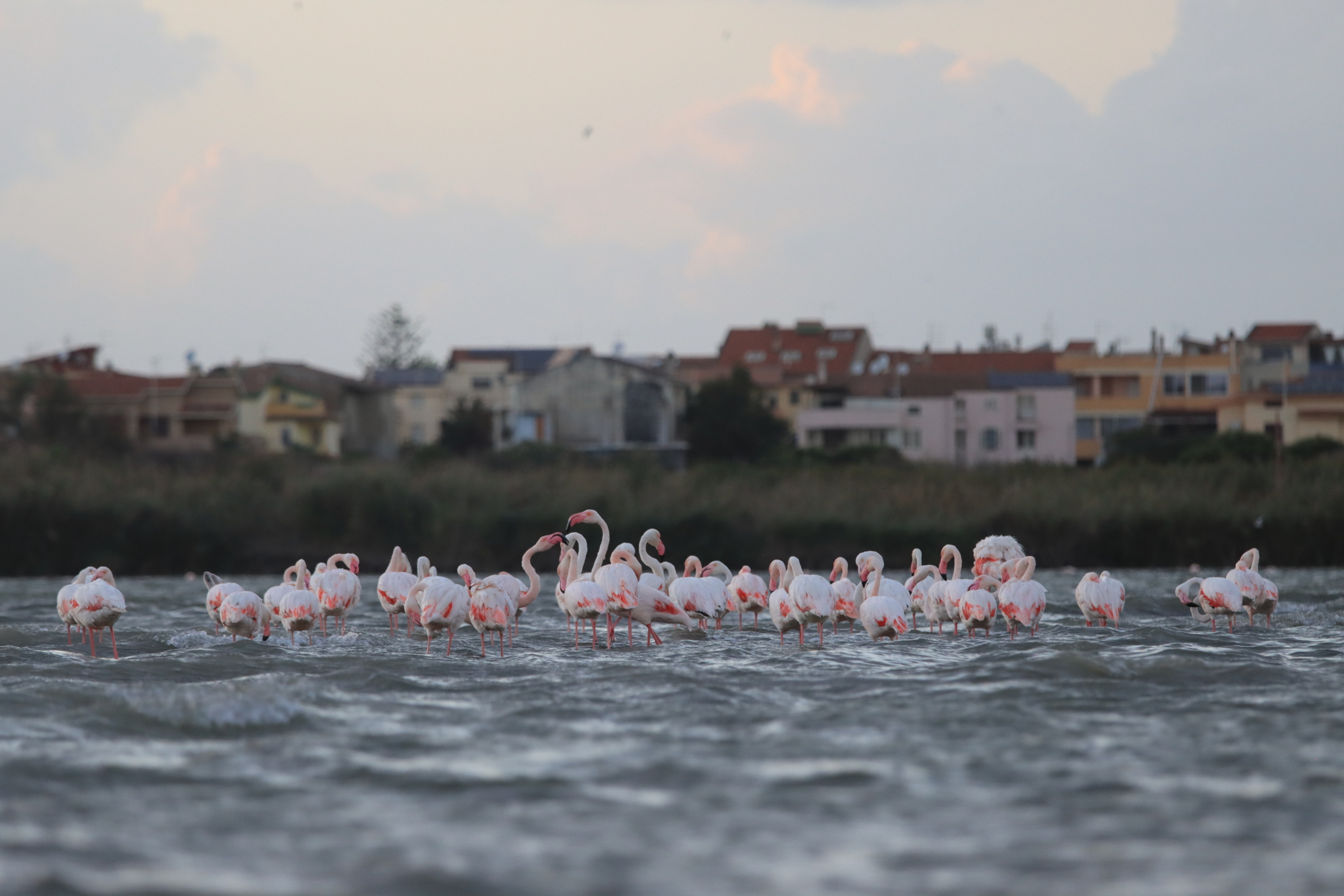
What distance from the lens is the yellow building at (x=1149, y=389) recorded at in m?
74.0

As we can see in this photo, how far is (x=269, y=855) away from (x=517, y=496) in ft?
101

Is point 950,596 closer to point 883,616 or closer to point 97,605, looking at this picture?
point 883,616

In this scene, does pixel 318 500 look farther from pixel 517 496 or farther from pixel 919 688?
pixel 919 688

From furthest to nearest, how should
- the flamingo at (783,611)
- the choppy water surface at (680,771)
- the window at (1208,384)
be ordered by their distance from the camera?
the window at (1208,384) → the flamingo at (783,611) → the choppy water surface at (680,771)

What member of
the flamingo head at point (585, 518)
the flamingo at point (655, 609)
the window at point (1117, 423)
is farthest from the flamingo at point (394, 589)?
the window at point (1117, 423)

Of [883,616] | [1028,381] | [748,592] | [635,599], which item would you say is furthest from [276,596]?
[1028,381]

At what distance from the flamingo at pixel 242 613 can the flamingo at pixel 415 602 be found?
1.39 meters

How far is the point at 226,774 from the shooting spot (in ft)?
32.0

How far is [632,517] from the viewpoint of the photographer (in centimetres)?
3619

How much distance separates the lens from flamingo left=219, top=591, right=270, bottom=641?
16.1 m

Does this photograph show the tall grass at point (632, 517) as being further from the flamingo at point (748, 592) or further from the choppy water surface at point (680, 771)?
the choppy water surface at point (680, 771)

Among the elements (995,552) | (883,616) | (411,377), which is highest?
(411,377)

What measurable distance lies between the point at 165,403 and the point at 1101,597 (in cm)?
5864

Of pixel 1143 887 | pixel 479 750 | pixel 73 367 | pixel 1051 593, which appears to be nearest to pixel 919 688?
pixel 479 750
